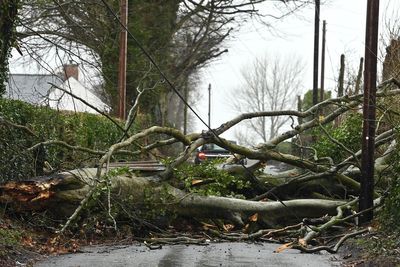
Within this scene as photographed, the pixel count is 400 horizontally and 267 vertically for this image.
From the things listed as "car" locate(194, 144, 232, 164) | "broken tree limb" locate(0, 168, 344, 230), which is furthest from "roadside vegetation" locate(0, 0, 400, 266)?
"car" locate(194, 144, 232, 164)

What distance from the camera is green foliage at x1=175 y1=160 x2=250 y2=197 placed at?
1360cm

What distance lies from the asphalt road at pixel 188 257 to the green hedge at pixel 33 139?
211 cm

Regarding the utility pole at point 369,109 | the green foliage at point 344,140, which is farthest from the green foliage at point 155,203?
the green foliage at point 344,140

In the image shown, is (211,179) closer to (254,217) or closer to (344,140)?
(254,217)

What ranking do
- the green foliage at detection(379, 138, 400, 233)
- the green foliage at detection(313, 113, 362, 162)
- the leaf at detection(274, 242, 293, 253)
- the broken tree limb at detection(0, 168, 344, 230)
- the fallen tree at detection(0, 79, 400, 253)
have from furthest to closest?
the green foliage at detection(313, 113, 362, 162) → the fallen tree at detection(0, 79, 400, 253) → the broken tree limb at detection(0, 168, 344, 230) → the leaf at detection(274, 242, 293, 253) → the green foliage at detection(379, 138, 400, 233)

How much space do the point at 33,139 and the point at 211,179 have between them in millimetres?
3406

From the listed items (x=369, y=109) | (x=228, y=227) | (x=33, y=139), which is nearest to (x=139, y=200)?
(x=228, y=227)

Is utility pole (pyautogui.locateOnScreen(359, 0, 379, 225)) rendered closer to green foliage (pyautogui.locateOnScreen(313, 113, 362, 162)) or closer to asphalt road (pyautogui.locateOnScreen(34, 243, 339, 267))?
asphalt road (pyautogui.locateOnScreen(34, 243, 339, 267))

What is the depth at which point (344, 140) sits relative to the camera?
668 inches

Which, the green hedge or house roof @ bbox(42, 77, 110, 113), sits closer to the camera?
the green hedge

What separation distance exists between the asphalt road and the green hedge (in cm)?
211

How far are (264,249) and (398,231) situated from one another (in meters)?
2.19

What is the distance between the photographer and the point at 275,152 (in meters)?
14.6

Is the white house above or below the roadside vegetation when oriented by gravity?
above
